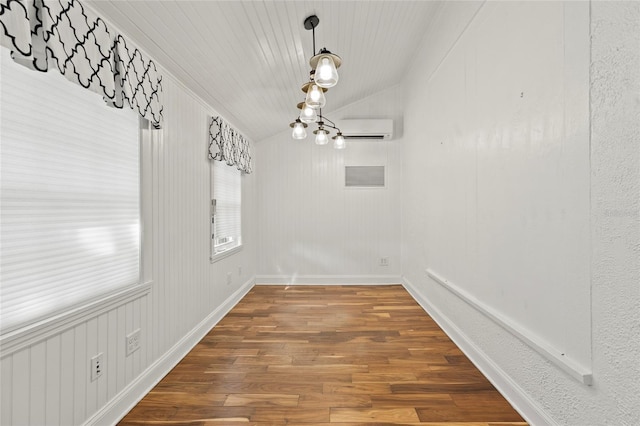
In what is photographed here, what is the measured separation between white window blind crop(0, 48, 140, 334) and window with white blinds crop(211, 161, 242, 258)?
1417 mm

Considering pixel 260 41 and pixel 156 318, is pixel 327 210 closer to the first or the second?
pixel 260 41

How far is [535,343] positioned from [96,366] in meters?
2.33

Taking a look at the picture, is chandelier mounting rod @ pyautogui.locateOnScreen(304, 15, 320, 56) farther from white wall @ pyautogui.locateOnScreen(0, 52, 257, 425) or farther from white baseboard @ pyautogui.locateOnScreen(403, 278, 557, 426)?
white baseboard @ pyautogui.locateOnScreen(403, 278, 557, 426)

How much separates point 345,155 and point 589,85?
369 cm

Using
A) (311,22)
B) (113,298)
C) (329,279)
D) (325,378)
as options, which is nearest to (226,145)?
(311,22)

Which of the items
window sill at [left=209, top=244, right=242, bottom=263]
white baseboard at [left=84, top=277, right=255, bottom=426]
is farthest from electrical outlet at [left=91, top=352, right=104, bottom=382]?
window sill at [left=209, top=244, right=242, bottom=263]

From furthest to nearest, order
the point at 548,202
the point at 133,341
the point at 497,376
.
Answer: the point at 497,376 < the point at 133,341 < the point at 548,202

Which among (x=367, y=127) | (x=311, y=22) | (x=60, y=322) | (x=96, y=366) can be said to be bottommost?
(x=96, y=366)

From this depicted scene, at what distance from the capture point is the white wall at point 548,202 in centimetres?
111

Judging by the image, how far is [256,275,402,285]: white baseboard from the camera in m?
4.82

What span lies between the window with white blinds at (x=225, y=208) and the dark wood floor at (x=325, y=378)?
36.2 inches

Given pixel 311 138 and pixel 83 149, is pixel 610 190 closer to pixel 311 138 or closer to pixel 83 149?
pixel 83 149

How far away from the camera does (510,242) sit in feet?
5.94

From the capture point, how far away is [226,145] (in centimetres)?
329
